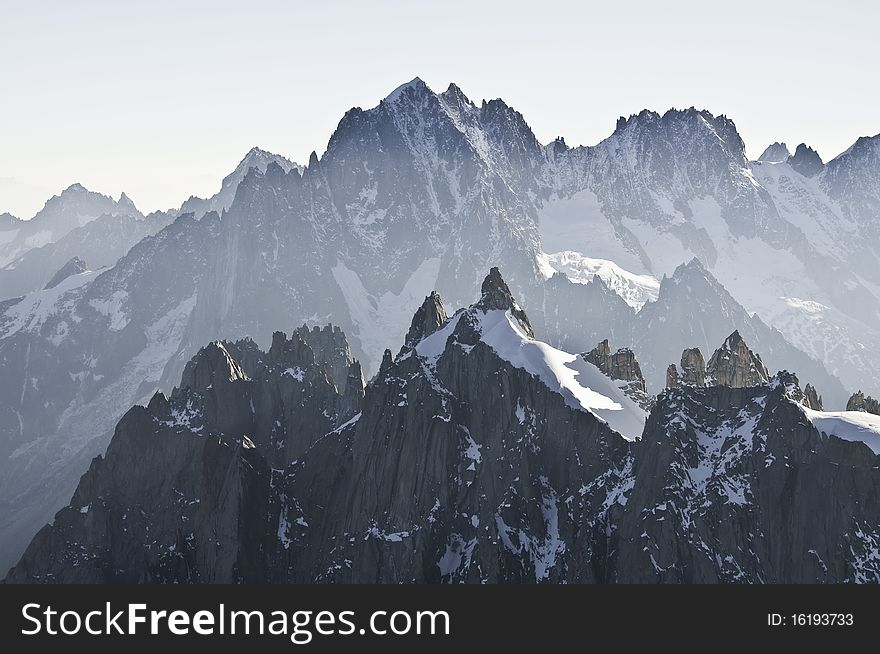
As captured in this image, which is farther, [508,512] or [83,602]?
[508,512]

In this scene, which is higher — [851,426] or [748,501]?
[851,426]

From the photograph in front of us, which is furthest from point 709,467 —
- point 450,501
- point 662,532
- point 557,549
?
point 450,501

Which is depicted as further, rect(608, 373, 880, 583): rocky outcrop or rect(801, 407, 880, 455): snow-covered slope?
rect(801, 407, 880, 455): snow-covered slope

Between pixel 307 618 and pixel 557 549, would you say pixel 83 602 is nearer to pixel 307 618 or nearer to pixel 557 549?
pixel 307 618

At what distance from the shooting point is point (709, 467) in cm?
18262

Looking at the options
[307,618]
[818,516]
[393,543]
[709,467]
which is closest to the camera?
[307,618]

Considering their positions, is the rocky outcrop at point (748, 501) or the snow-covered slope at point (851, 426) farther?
the snow-covered slope at point (851, 426)

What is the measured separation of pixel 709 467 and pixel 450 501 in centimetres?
4341

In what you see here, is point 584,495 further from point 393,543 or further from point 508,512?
point 393,543

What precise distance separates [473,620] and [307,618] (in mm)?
13334

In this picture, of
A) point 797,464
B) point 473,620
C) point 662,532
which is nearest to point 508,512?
point 662,532

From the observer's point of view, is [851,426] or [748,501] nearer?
[851,426]

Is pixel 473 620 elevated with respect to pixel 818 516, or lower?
lower

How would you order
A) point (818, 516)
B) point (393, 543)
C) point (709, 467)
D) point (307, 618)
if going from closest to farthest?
point (307, 618) < point (818, 516) < point (709, 467) < point (393, 543)
